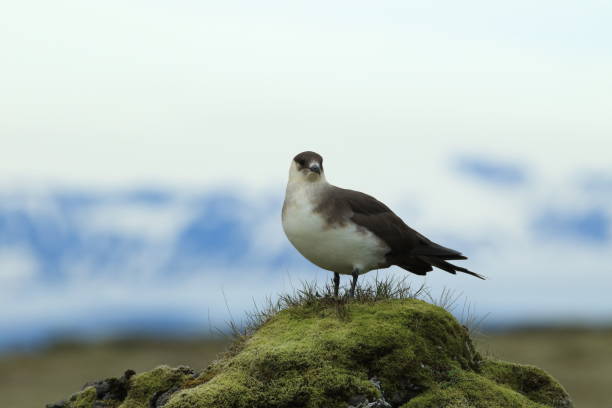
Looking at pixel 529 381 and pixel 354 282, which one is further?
pixel 529 381

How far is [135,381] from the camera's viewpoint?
10.6 metres

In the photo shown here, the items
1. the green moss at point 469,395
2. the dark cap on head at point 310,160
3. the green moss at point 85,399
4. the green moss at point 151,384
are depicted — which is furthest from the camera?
the green moss at point 85,399

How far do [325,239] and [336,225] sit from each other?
239mm

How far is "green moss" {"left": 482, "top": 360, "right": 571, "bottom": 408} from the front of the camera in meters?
10.5

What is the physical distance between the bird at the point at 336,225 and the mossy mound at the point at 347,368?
0.63 m

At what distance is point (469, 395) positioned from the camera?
9.16 m

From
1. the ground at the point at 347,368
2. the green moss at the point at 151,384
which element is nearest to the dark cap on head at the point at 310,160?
the ground at the point at 347,368

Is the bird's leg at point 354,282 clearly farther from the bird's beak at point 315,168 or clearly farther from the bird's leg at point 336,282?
the bird's beak at point 315,168

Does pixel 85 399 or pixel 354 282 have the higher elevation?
pixel 354 282

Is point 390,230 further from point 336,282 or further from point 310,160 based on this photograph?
point 310,160

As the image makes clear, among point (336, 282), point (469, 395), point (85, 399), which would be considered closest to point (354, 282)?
point (336, 282)

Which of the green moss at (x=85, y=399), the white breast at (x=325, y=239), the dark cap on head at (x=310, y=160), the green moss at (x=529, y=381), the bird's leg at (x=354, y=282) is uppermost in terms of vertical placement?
the dark cap on head at (x=310, y=160)

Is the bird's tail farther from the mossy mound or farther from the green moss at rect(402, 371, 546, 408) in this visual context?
the green moss at rect(402, 371, 546, 408)

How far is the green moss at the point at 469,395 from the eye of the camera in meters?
8.81
